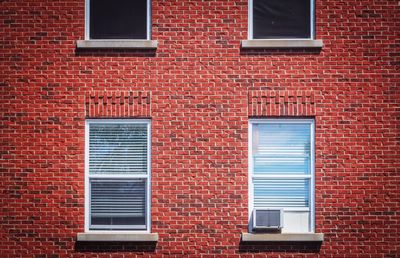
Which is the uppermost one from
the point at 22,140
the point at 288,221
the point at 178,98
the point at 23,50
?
the point at 23,50

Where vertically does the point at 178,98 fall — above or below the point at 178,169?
above

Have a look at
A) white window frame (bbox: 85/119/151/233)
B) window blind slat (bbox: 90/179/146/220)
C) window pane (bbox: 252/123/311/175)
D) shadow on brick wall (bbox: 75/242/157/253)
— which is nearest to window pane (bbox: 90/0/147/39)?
white window frame (bbox: 85/119/151/233)

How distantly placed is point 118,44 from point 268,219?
153 inches

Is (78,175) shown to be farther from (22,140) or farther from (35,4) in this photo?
(35,4)

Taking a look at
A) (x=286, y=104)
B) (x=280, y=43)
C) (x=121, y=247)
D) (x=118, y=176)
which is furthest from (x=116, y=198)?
(x=280, y=43)

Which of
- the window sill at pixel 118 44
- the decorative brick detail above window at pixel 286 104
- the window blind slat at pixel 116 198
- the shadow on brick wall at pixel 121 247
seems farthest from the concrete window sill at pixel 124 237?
the window sill at pixel 118 44

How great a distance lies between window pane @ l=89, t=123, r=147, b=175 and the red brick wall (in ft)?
0.75

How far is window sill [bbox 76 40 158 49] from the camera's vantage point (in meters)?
8.67

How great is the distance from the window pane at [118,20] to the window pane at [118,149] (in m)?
1.61

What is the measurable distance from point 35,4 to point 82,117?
7.00 feet

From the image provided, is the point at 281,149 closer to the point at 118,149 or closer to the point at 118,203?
the point at 118,149

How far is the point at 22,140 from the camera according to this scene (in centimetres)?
866

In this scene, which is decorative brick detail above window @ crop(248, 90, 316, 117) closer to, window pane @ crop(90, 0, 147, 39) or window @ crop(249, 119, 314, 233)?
window @ crop(249, 119, 314, 233)

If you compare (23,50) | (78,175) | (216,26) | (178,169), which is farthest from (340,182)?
(23,50)
